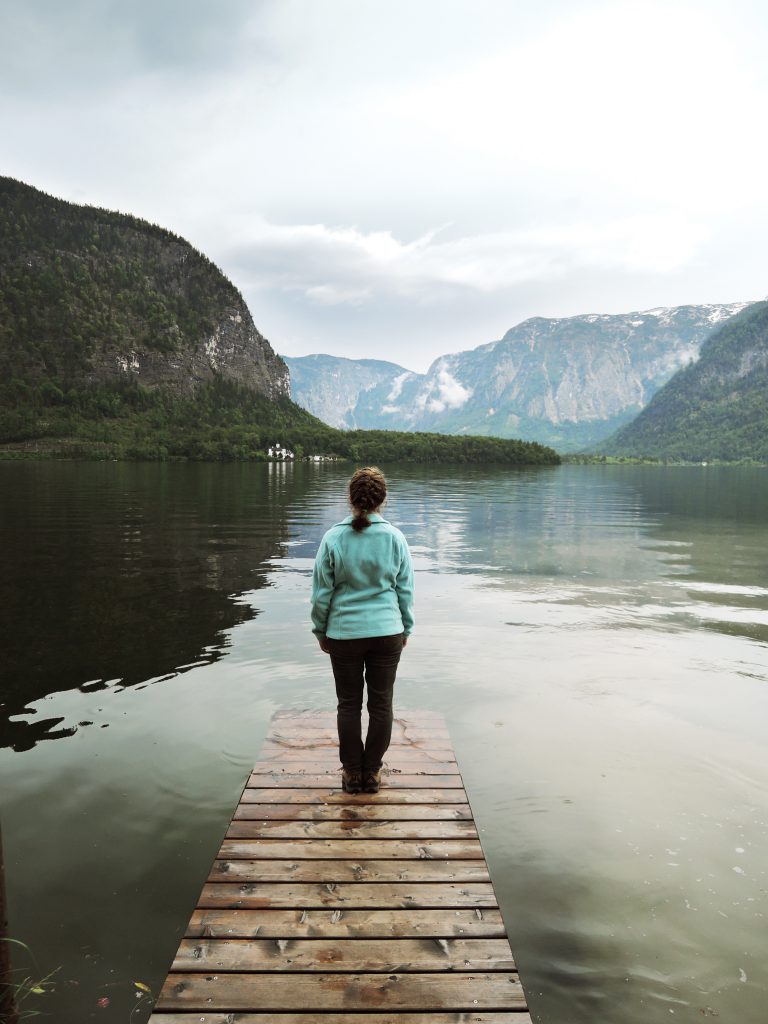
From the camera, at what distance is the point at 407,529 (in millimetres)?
40062

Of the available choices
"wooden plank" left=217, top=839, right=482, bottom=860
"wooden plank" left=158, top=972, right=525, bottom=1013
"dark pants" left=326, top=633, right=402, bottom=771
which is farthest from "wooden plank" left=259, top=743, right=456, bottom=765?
"wooden plank" left=158, top=972, right=525, bottom=1013

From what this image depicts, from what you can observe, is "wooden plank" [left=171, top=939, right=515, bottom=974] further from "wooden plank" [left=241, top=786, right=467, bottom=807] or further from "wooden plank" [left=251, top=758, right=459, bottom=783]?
"wooden plank" [left=251, top=758, right=459, bottom=783]

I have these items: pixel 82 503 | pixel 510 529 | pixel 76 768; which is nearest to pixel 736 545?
pixel 510 529

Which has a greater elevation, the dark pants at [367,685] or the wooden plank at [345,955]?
the dark pants at [367,685]

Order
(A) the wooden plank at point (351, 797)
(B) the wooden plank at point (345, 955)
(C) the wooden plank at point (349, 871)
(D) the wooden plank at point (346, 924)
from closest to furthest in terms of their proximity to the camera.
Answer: (B) the wooden plank at point (345, 955) < (D) the wooden plank at point (346, 924) < (C) the wooden plank at point (349, 871) < (A) the wooden plank at point (351, 797)

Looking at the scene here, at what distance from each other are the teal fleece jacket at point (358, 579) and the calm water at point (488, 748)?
320cm

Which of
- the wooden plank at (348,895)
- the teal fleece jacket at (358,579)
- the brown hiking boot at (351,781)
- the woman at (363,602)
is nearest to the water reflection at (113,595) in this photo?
the brown hiking boot at (351,781)

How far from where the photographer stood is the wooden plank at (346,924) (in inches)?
188

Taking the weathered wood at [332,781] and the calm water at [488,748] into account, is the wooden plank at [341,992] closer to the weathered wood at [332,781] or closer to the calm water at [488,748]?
the calm water at [488,748]

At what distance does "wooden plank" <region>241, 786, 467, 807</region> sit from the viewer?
6848 mm

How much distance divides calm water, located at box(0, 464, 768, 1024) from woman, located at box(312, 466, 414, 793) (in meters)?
2.48

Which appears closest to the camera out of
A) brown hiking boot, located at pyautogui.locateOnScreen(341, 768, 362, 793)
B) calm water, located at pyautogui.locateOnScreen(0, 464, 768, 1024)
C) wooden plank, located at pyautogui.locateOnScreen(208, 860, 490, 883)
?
wooden plank, located at pyautogui.locateOnScreen(208, 860, 490, 883)

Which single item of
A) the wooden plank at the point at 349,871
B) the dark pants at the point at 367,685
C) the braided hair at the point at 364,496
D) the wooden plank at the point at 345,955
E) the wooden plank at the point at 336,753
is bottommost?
the wooden plank at the point at 336,753

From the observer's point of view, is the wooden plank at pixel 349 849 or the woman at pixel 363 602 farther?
the woman at pixel 363 602
